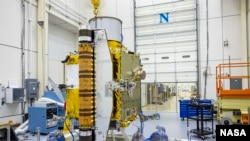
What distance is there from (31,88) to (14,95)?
29.2 inches

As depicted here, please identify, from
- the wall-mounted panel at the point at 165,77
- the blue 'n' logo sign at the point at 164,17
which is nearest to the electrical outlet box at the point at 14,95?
the wall-mounted panel at the point at 165,77

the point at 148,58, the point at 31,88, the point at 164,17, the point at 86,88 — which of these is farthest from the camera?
the point at 148,58

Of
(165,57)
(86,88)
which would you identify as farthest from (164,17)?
(86,88)

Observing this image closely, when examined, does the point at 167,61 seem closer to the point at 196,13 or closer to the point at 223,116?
the point at 196,13

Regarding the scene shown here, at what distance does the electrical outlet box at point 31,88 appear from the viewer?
7152 mm

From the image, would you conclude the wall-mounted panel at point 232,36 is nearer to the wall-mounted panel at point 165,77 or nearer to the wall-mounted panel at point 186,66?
the wall-mounted panel at point 186,66

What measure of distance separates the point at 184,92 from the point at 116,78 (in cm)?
694

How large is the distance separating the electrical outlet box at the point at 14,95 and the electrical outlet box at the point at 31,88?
0.37 meters

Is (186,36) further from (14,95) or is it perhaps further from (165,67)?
(14,95)

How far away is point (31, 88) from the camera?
7.19 meters

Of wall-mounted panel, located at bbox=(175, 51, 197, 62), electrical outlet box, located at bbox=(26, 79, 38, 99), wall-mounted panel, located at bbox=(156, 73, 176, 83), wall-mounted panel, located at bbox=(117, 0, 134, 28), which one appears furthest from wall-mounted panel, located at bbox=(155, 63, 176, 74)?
electrical outlet box, located at bbox=(26, 79, 38, 99)

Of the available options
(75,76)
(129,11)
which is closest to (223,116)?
(75,76)

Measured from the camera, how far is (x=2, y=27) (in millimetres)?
6496

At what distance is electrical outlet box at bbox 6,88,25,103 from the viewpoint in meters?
6.42
